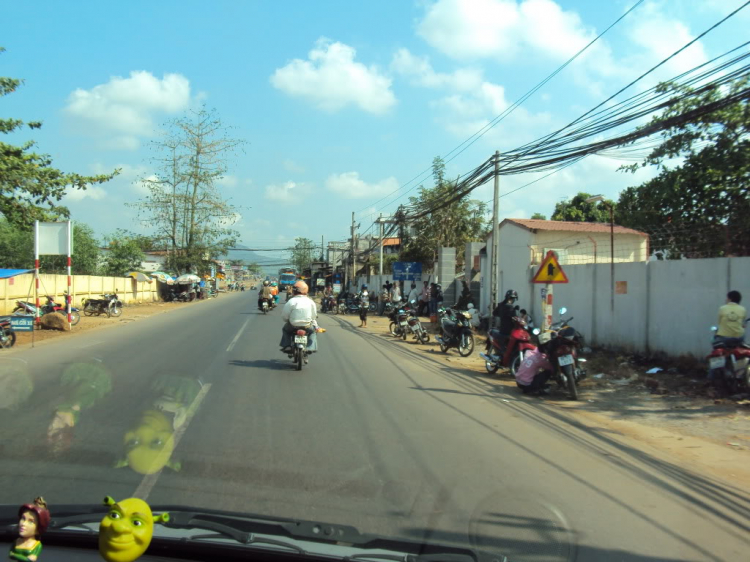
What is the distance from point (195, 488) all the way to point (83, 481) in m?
0.94

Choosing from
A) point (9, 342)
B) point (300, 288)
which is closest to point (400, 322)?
point (300, 288)

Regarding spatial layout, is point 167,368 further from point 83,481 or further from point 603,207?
point 603,207

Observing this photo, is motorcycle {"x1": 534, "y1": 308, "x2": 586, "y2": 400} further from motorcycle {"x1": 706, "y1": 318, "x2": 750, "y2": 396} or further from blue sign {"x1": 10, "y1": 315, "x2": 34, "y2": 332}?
blue sign {"x1": 10, "y1": 315, "x2": 34, "y2": 332}

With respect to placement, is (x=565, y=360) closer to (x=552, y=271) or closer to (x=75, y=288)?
(x=552, y=271)

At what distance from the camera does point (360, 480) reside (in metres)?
5.14

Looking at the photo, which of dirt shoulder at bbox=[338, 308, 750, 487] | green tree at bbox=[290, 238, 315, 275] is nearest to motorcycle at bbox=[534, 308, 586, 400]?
dirt shoulder at bbox=[338, 308, 750, 487]

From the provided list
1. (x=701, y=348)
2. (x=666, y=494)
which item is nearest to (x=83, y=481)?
(x=666, y=494)

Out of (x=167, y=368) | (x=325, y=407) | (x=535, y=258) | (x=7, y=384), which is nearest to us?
(x=325, y=407)

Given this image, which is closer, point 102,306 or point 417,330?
point 417,330

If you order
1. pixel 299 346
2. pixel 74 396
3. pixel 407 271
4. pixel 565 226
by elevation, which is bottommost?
pixel 74 396

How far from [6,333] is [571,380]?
45.3ft

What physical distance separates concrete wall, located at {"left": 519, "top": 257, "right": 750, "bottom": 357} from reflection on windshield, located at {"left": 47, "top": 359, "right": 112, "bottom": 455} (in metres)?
10.5

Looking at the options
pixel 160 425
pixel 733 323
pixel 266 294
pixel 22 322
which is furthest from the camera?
pixel 266 294

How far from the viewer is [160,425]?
6941mm
